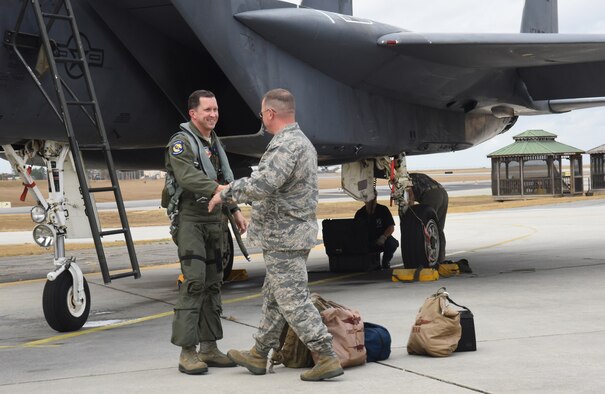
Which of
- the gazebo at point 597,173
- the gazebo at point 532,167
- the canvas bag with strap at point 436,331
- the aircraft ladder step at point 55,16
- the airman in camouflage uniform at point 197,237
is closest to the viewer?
the airman in camouflage uniform at point 197,237

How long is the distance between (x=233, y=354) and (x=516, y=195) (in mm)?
35328

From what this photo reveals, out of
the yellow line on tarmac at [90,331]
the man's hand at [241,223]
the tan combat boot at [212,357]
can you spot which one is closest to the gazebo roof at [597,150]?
the yellow line on tarmac at [90,331]

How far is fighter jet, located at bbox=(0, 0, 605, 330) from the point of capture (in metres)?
7.82

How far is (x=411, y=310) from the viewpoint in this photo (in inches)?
336

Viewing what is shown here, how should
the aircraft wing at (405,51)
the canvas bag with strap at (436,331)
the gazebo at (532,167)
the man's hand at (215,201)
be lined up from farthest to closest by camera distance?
the gazebo at (532,167)
the aircraft wing at (405,51)
the canvas bag with strap at (436,331)
the man's hand at (215,201)

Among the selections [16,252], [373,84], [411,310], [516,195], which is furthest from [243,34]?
[516,195]

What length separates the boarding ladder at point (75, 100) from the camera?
7227 mm

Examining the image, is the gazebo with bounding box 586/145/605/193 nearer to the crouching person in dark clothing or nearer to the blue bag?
the crouching person in dark clothing

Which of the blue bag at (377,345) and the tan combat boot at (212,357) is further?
the tan combat boot at (212,357)

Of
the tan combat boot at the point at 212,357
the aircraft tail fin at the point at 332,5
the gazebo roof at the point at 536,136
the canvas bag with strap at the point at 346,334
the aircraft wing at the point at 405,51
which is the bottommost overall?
the tan combat boot at the point at 212,357

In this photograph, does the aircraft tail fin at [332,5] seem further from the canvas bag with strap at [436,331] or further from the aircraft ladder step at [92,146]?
the canvas bag with strap at [436,331]

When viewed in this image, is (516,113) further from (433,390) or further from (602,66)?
(433,390)

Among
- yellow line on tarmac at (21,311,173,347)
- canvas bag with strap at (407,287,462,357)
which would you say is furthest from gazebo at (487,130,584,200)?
canvas bag with strap at (407,287,462,357)

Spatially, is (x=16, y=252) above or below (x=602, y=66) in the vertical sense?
below
